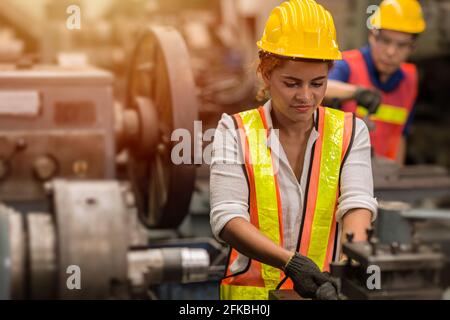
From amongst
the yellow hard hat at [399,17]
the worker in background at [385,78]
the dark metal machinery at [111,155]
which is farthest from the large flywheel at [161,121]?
the yellow hard hat at [399,17]

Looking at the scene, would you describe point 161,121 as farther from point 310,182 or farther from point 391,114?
point 310,182

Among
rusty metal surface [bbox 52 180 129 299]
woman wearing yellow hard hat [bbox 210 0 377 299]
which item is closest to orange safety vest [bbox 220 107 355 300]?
woman wearing yellow hard hat [bbox 210 0 377 299]

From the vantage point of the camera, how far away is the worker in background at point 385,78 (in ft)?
6.40

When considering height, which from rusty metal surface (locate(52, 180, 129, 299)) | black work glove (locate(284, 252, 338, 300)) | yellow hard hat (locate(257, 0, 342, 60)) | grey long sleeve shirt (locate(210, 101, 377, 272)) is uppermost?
yellow hard hat (locate(257, 0, 342, 60))

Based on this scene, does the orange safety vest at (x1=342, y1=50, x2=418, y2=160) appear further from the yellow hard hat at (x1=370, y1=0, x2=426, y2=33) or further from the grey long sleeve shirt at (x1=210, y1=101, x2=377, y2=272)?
the grey long sleeve shirt at (x1=210, y1=101, x2=377, y2=272)

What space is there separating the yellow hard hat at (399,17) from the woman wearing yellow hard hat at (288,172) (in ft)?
2.76

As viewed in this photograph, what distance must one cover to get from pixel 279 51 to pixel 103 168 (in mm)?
1414

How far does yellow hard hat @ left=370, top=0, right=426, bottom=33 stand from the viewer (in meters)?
2.10

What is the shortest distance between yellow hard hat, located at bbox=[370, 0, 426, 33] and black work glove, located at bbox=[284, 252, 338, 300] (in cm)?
106

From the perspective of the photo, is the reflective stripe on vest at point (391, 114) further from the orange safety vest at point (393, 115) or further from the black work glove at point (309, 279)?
the black work glove at point (309, 279)

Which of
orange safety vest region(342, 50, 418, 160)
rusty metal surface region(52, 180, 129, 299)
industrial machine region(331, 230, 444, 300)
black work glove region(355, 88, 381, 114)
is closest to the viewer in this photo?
industrial machine region(331, 230, 444, 300)

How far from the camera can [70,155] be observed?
2512 mm

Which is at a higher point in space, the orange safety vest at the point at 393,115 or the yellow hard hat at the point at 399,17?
the yellow hard hat at the point at 399,17

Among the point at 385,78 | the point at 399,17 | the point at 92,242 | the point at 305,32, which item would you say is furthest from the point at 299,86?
the point at 385,78
